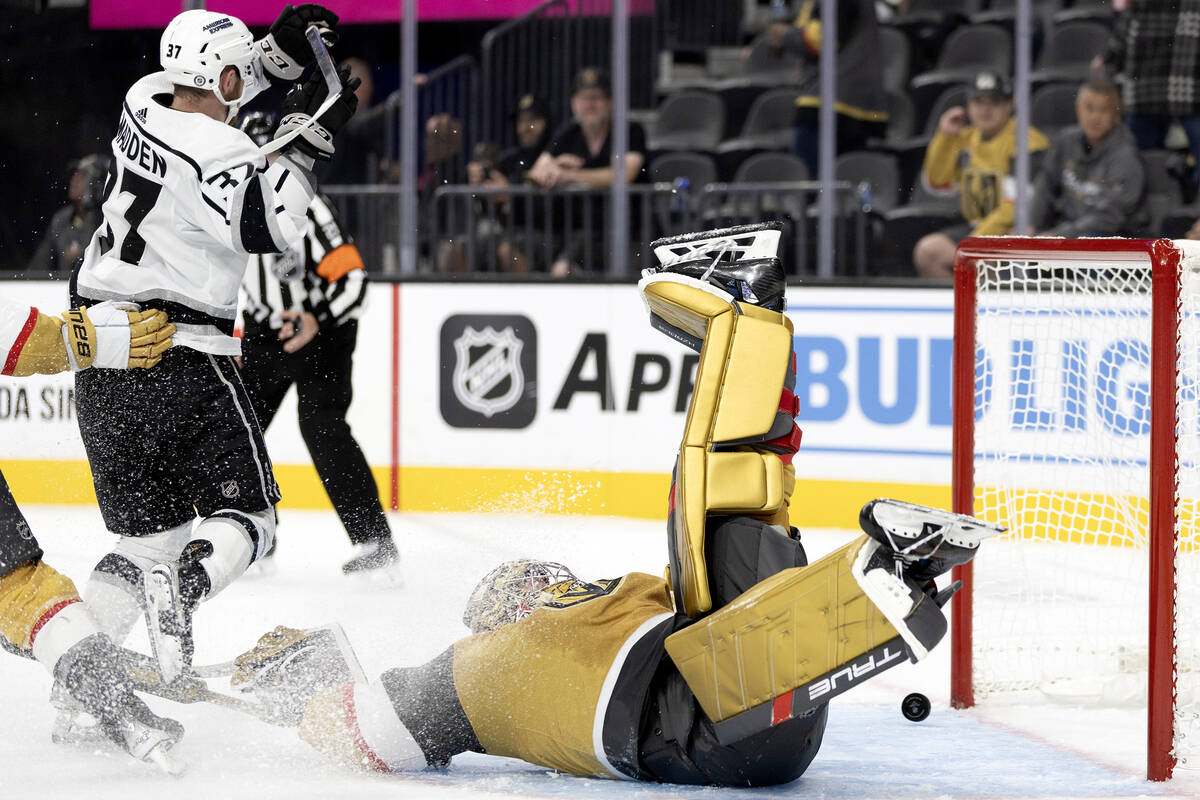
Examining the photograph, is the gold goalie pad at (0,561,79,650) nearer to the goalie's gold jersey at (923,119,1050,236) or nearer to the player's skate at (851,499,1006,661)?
the player's skate at (851,499,1006,661)

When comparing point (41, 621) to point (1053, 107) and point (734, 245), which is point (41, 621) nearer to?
point (734, 245)

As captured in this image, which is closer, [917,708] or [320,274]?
[917,708]

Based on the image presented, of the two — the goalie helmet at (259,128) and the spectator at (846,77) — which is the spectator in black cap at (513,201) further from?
the goalie helmet at (259,128)

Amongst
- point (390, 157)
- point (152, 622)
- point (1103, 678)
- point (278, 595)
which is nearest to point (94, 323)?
point (152, 622)

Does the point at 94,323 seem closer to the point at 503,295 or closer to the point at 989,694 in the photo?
the point at 989,694

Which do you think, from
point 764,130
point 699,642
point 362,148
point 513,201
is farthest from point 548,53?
point 699,642

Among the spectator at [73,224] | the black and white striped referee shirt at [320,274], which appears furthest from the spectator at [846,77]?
the spectator at [73,224]

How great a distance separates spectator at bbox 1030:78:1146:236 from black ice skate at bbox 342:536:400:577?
9.05 ft

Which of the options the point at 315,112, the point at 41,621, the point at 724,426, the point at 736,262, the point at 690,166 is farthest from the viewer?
the point at 690,166

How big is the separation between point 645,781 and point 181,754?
2.47 feet

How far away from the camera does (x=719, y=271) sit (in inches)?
93.2

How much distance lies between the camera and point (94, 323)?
2.67 m

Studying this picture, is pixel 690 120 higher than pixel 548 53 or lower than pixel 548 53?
lower

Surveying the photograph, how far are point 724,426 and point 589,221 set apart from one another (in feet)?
12.8
